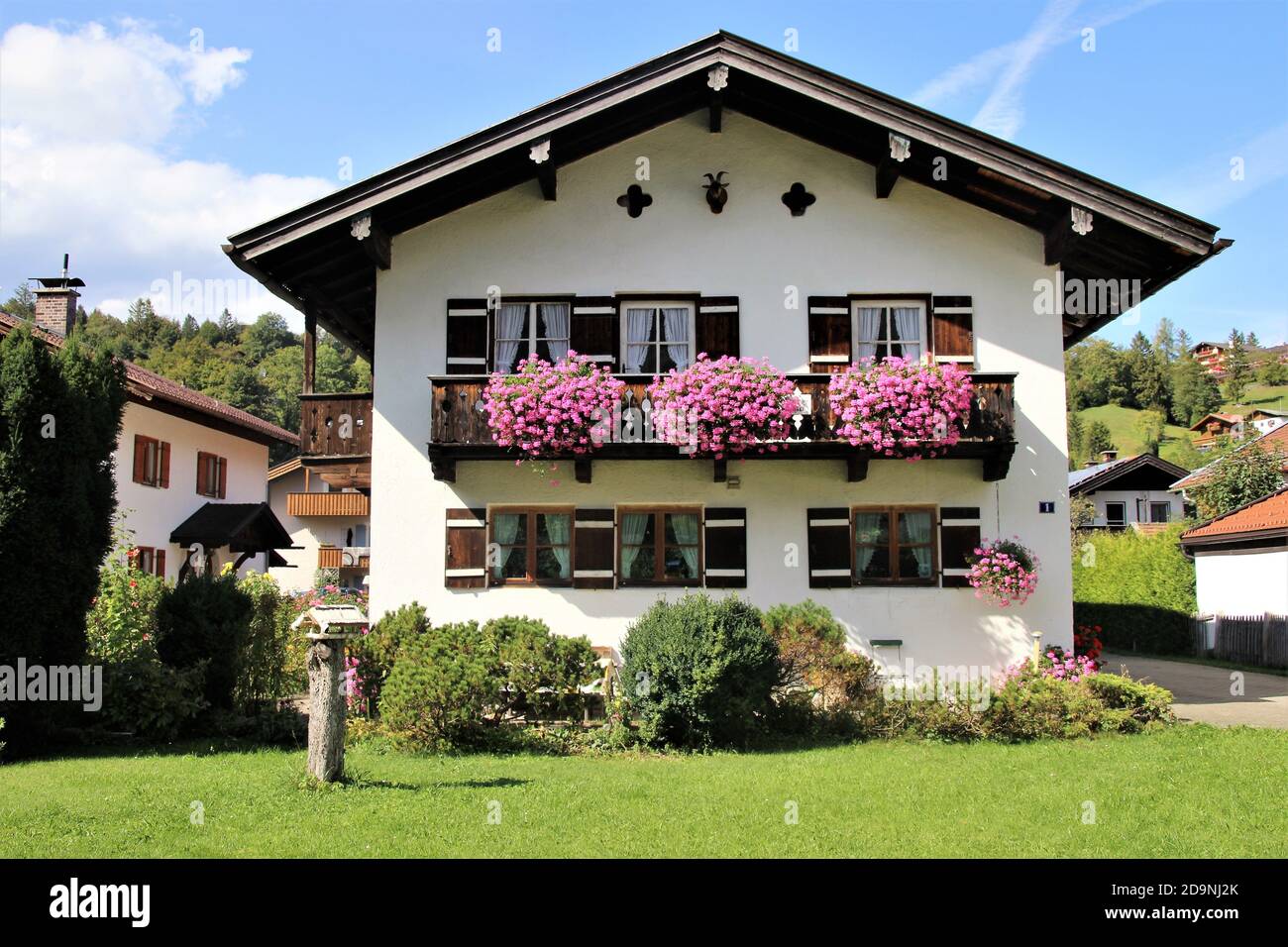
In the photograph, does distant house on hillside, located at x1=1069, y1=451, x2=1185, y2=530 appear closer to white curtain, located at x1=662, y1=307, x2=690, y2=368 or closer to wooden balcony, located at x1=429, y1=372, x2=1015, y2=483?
wooden balcony, located at x1=429, y1=372, x2=1015, y2=483

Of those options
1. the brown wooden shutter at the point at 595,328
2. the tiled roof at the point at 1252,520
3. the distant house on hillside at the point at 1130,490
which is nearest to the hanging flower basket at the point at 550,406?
the brown wooden shutter at the point at 595,328

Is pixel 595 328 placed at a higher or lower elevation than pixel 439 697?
higher

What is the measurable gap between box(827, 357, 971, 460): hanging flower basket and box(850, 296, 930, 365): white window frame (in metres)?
1.26

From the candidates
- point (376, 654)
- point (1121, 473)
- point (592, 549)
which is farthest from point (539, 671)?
point (1121, 473)

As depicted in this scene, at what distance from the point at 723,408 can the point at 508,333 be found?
365 centimetres

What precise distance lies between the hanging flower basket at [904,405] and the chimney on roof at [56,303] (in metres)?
24.5

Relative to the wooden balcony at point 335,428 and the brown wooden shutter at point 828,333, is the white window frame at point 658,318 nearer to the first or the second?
the brown wooden shutter at point 828,333

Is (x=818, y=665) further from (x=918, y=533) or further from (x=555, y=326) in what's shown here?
(x=555, y=326)

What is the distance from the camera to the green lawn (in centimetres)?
755

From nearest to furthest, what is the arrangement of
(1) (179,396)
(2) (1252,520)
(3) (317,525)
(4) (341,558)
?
(2) (1252,520)
(1) (179,396)
(4) (341,558)
(3) (317,525)

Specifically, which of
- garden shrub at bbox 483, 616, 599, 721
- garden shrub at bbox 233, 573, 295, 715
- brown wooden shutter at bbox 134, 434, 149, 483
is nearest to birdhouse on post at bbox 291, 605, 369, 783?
garden shrub at bbox 483, 616, 599, 721

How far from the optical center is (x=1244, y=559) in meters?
26.0

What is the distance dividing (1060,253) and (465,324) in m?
8.39
